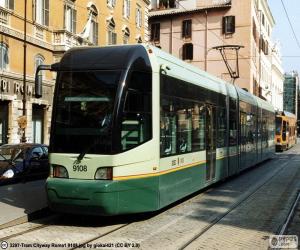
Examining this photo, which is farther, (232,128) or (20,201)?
(232,128)

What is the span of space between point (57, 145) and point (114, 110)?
4.02 feet

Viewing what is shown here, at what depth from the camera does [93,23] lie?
31.5 metres

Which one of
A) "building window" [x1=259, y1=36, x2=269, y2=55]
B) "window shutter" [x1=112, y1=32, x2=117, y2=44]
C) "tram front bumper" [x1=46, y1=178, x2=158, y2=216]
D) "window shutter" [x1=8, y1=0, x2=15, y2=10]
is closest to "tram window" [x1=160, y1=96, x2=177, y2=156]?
"tram front bumper" [x1=46, y1=178, x2=158, y2=216]

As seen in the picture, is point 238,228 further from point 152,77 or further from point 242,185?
point 242,185

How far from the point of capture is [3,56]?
2252cm

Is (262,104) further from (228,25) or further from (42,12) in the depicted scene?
(228,25)

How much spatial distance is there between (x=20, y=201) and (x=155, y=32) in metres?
45.8

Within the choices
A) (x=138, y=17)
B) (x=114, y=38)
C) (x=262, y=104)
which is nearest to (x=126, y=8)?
(x=138, y=17)

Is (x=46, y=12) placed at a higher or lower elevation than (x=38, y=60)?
higher

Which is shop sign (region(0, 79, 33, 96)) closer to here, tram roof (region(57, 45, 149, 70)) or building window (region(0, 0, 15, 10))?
building window (region(0, 0, 15, 10))

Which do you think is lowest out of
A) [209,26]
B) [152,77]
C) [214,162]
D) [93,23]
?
[214,162]

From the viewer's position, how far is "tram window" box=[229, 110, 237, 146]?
49.6 feet

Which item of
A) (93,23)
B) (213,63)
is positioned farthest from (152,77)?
(213,63)

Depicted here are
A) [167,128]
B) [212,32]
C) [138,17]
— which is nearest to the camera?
[167,128]
